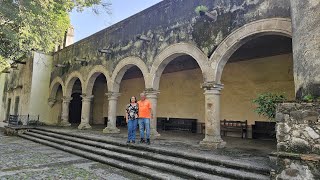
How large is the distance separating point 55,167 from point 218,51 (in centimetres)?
524

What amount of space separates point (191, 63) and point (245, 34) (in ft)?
17.7

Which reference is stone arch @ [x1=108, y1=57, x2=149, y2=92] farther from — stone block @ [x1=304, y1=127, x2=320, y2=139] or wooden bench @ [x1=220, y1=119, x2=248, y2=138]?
stone block @ [x1=304, y1=127, x2=320, y2=139]

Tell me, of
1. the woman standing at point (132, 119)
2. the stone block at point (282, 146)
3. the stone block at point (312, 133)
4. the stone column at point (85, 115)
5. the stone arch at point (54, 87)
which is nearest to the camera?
the stone block at point (312, 133)

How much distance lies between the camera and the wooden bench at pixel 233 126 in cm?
987

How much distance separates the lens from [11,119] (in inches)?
583

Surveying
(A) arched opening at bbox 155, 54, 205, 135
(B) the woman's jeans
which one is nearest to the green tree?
(B) the woman's jeans

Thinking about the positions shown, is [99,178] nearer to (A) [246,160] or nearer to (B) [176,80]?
(A) [246,160]

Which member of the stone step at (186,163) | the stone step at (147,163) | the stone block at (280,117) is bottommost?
the stone step at (147,163)

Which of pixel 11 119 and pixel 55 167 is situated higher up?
pixel 11 119

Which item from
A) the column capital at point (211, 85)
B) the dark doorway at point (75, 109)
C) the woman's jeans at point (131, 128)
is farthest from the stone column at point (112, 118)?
the dark doorway at point (75, 109)

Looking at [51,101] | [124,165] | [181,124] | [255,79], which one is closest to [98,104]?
[51,101]

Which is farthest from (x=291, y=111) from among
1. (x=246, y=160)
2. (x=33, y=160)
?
(x=33, y=160)

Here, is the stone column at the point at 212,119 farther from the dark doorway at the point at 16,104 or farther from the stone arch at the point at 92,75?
the dark doorway at the point at 16,104

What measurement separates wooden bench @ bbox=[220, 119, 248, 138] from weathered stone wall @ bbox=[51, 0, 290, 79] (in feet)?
13.6
